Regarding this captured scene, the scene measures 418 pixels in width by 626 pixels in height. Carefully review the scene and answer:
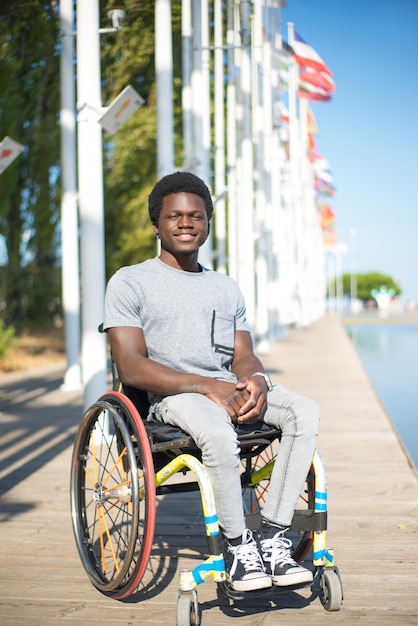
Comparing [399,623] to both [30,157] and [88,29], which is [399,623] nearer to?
[88,29]

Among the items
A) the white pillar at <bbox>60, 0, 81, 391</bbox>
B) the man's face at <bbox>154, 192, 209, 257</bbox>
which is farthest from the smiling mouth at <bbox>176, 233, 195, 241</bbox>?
the white pillar at <bbox>60, 0, 81, 391</bbox>

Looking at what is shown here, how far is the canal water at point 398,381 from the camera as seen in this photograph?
8.77 m

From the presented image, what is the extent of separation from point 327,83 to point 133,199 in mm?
10285

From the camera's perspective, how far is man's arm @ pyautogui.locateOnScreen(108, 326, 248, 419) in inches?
126

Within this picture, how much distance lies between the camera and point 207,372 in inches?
132

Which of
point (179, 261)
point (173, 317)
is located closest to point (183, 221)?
point (179, 261)

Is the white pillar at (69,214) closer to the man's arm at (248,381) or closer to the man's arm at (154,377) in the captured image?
the man's arm at (248,381)

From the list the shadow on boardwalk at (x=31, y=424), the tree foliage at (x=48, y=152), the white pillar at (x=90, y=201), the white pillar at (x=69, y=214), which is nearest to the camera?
the shadow on boardwalk at (x=31, y=424)

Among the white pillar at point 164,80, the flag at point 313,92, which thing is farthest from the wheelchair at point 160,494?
the flag at point 313,92

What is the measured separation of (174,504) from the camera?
485 cm

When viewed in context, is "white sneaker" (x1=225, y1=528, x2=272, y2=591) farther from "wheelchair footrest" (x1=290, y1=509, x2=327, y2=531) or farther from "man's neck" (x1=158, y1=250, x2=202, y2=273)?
"man's neck" (x1=158, y1=250, x2=202, y2=273)

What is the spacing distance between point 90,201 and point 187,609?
13.8ft

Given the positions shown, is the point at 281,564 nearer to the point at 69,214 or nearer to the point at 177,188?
the point at 177,188

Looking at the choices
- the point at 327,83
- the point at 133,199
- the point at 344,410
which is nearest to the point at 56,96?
the point at 133,199
